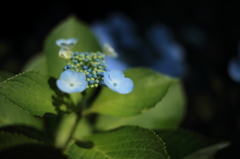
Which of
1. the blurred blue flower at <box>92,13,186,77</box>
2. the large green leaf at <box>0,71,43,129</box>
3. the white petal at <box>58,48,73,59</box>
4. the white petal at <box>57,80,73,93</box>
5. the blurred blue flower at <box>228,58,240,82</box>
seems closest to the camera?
the white petal at <box>57,80,73,93</box>

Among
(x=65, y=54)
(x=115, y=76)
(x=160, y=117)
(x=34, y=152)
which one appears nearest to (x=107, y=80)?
(x=115, y=76)

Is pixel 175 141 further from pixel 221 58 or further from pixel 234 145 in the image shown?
pixel 221 58

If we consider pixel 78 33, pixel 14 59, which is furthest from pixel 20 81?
pixel 14 59

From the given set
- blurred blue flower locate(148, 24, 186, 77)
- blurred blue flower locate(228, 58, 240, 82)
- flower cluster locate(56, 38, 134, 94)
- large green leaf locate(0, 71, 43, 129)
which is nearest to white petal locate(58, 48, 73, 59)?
→ flower cluster locate(56, 38, 134, 94)

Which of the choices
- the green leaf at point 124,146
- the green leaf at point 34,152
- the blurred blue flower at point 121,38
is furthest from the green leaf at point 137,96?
the blurred blue flower at point 121,38

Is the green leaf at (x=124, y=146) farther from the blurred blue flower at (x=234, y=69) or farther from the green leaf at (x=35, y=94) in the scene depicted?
the blurred blue flower at (x=234, y=69)

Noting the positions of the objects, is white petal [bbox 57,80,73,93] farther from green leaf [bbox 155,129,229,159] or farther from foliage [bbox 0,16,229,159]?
green leaf [bbox 155,129,229,159]

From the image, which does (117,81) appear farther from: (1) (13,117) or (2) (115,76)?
(1) (13,117)

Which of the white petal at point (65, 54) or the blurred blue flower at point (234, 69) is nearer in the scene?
the white petal at point (65, 54)
